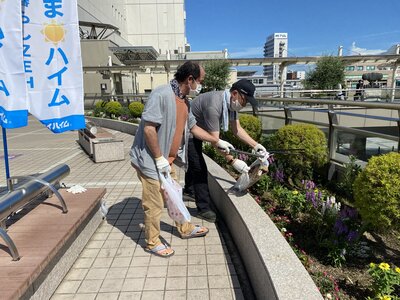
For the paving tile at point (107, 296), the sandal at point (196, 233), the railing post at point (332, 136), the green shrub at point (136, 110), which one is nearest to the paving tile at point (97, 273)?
the paving tile at point (107, 296)

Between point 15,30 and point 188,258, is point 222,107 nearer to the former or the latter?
point 188,258

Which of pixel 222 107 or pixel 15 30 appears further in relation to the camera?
pixel 222 107

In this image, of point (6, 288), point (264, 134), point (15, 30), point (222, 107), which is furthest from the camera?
point (264, 134)

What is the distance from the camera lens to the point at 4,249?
7.75ft

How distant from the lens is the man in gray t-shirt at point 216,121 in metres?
3.18

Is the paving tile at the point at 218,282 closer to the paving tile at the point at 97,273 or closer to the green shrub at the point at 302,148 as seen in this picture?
the paving tile at the point at 97,273

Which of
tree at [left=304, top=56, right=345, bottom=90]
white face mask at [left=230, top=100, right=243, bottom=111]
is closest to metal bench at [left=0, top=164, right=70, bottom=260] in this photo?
white face mask at [left=230, top=100, right=243, bottom=111]

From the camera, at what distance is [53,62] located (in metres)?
2.97

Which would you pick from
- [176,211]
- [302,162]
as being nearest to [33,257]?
[176,211]

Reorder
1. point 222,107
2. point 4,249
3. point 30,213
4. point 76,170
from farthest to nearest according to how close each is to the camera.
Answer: point 76,170, point 222,107, point 30,213, point 4,249

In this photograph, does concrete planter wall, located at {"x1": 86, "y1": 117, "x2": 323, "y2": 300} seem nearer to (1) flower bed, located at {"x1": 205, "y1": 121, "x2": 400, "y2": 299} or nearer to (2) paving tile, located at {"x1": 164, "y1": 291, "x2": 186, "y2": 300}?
(1) flower bed, located at {"x1": 205, "y1": 121, "x2": 400, "y2": 299}

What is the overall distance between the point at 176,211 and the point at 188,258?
526 mm

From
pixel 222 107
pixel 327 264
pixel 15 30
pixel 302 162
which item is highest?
pixel 15 30

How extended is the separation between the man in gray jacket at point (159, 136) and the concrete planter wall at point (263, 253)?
0.74 meters
